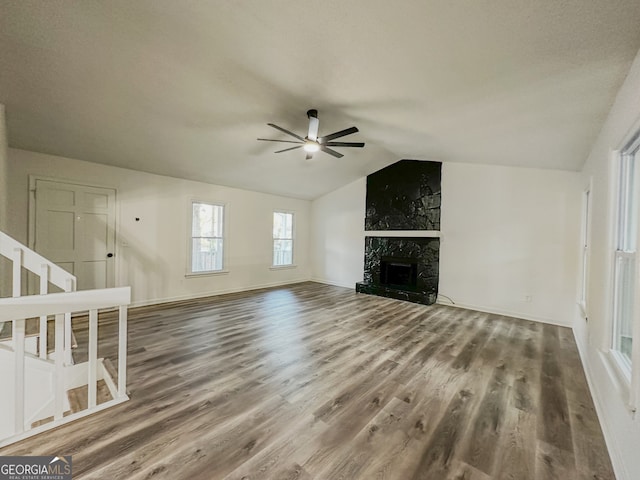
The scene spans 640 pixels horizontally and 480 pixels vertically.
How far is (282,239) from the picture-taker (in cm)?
744

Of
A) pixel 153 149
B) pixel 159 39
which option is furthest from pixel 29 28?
pixel 153 149

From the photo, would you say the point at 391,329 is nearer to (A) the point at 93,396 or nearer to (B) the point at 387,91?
(B) the point at 387,91

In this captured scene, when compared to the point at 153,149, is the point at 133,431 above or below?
below

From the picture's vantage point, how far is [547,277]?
14.5 ft

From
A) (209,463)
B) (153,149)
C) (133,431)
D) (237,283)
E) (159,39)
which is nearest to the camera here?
(209,463)

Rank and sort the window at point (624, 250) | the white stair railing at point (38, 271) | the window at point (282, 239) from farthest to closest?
the window at point (282, 239), the white stair railing at point (38, 271), the window at point (624, 250)

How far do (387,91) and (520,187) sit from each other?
3.47 m

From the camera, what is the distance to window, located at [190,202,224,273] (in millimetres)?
5629

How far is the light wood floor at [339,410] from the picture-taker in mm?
1552

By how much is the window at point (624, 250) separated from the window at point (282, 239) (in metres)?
6.22

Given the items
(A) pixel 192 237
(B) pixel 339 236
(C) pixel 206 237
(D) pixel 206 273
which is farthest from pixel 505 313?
(A) pixel 192 237

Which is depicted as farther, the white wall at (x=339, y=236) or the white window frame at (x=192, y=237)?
the white wall at (x=339, y=236)

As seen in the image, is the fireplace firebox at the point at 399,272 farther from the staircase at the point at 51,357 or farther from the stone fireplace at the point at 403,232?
the staircase at the point at 51,357

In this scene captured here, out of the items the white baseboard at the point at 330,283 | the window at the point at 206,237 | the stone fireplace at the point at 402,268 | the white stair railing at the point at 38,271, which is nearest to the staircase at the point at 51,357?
the white stair railing at the point at 38,271
